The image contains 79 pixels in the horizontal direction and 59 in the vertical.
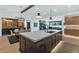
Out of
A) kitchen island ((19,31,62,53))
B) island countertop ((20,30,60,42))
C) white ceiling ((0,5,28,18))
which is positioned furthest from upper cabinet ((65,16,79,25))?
white ceiling ((0,5,28,18))

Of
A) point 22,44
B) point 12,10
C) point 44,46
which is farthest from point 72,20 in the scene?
point 12,10

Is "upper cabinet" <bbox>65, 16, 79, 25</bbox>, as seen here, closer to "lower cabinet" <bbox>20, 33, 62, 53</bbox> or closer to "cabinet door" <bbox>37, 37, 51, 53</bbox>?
"lower cabinet" <bbox>20, 33, 62, 53</bbox>

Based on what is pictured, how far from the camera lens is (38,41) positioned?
95.3 inches

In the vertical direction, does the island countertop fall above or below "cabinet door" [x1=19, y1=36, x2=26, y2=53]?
above

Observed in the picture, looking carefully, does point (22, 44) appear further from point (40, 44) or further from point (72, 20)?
point (72, 20)

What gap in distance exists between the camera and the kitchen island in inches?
94.6

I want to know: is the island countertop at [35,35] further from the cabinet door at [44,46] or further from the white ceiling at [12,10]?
the white ceiling at [12,10]

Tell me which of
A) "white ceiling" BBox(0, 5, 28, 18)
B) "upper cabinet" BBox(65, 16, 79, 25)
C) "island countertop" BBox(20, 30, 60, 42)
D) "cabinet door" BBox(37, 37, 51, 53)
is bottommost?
"cabinet door" BBox(37, 37, 51, 53)

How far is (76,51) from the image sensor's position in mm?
2762

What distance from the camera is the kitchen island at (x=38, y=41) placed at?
2402 millimetres

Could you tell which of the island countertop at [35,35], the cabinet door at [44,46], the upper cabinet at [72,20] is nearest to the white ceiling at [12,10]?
the island countertop at [35,35]
